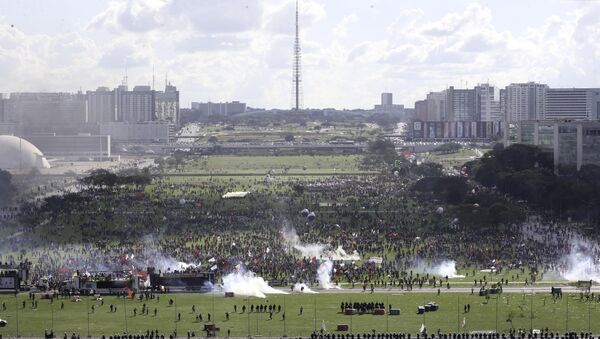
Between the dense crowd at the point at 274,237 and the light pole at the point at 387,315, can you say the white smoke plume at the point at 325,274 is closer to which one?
the dense crowd at the point at 274,237

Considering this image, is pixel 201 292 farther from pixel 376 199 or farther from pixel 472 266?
pixel 376 199

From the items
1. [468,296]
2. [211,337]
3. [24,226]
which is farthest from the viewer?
[24,226]

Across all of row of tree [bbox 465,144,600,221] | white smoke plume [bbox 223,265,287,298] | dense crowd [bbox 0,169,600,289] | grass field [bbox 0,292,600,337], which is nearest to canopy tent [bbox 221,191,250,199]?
dense crowd [bbox 0,169,600,289]

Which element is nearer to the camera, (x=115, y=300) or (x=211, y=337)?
(x=211, y=337)

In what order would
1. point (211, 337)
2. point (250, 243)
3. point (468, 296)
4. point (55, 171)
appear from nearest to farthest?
1. point (211, 337)
2. point (468, 296)
3. point (250, 243)
4. point (55, 171)

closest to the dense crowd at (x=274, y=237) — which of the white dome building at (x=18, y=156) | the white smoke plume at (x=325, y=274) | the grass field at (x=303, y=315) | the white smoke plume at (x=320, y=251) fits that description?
the white smoke plume at (x=320, y=251)

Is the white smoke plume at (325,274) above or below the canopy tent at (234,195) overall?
below

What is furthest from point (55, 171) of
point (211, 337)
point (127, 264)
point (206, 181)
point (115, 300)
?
point (211, 337)
